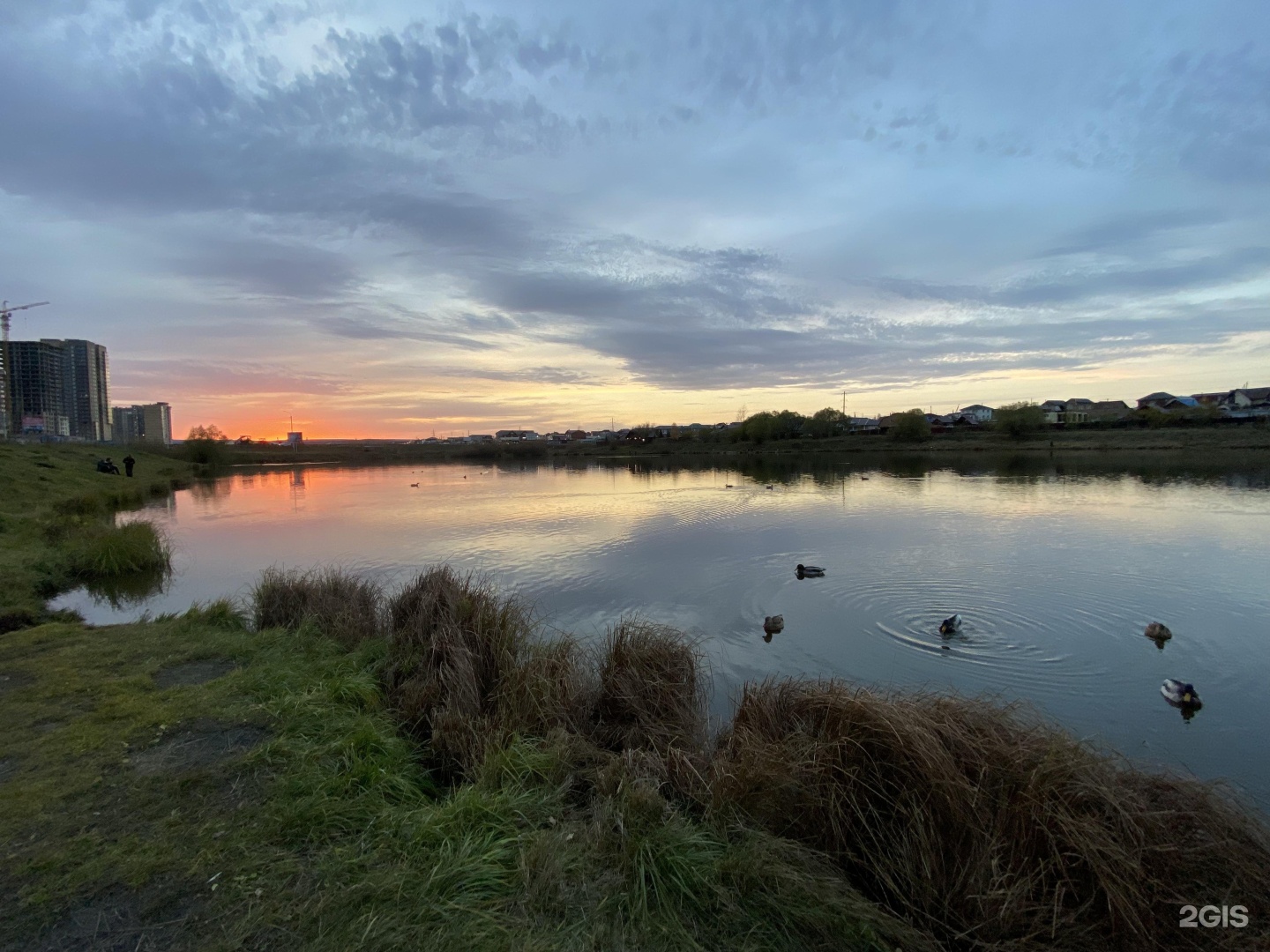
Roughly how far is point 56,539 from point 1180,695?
27.6 m

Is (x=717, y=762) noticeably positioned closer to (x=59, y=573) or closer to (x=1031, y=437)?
(x=59, y=573)

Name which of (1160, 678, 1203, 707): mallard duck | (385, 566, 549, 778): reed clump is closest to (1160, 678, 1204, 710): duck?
(1160, 678, 1203, 707): mallard duck

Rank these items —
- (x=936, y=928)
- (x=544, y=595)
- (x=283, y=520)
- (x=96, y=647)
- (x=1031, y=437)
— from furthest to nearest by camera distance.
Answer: (x=1031, y=437)
(x=283, y=520)
(x=544, y=595)
(x=96, y=647)
(x=936, y=928)

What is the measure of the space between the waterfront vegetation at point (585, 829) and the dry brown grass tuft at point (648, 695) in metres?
0.10

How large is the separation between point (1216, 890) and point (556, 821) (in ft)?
13.8

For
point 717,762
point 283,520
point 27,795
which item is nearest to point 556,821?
point 717,762

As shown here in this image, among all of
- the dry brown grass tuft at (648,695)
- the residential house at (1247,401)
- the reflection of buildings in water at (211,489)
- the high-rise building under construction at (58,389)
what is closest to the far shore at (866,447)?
the high-rise building under construction at (58,389)

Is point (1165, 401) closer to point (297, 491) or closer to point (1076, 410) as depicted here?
point (1076, 410)

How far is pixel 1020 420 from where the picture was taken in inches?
3263

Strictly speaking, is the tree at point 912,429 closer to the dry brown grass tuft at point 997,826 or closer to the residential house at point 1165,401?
the residential house at point 1165,401

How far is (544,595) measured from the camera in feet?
48.9

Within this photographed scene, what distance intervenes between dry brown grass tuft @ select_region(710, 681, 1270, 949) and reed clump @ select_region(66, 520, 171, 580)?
19198 millimetres

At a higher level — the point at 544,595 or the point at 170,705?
the point at 170,705

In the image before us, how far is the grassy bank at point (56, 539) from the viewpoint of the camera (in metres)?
13.7
